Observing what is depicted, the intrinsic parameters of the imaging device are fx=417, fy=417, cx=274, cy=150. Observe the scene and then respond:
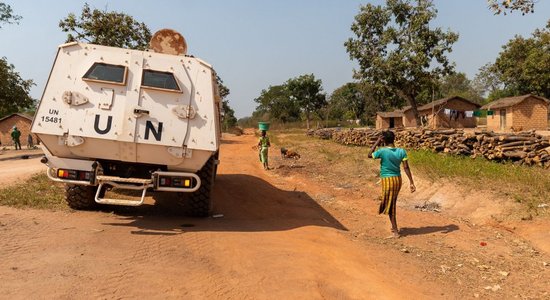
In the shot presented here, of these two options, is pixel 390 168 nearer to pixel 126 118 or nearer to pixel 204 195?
pixel 204 195

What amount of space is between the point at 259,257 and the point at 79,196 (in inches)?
138

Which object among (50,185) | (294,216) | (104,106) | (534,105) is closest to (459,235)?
(294,216)

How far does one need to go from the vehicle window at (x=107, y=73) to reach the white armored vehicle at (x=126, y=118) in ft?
0.04

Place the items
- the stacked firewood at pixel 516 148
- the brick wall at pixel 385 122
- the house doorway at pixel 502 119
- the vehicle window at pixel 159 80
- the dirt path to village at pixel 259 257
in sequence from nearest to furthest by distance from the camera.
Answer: the dirt path to village at pixel 259 257 → the vehicle window at pixel 159 80 → the stacked firewood at pixel 516 148 → the house doorway at pixel 502 119 → the brick wall at pixel 385 122

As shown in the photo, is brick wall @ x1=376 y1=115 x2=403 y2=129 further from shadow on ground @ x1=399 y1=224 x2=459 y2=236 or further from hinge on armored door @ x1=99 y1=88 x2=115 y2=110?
hinge on armored door @ x1=99 y1=88 x2=115 y2=110

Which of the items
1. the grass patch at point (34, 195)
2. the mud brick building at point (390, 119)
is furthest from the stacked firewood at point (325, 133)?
the grass patch at point (34, 195)

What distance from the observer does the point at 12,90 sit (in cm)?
2159

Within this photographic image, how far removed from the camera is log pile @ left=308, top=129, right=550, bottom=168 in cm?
1088

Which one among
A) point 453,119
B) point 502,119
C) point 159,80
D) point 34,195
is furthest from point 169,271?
point 453,119

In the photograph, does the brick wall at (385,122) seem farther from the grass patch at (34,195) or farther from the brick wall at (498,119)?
the grass patch at (34,195)

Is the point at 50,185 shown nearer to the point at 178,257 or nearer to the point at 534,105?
the point at 178,257

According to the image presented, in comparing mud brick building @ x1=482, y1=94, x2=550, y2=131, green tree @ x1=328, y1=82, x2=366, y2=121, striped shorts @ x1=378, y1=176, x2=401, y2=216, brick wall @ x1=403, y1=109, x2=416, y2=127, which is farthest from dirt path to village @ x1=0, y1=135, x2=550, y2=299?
green tree @ x1=328, y1=82, x2=366, y2=121

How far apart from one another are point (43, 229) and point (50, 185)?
12.2 feet

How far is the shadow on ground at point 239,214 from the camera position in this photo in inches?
249
